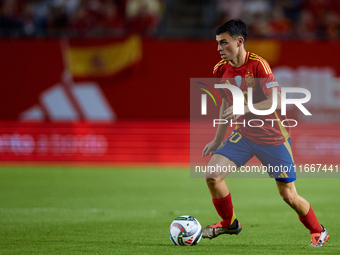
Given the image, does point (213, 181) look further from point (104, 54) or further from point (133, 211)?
point (104, 54)

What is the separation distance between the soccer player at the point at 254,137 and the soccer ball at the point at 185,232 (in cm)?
41

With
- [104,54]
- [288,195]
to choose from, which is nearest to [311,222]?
[288,195]

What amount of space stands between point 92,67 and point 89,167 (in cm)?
267

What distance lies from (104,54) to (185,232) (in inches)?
413

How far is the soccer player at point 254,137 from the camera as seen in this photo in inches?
255

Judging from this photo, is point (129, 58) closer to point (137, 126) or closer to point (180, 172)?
point (137, 126)

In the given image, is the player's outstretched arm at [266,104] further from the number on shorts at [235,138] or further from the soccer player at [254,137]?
the number on shorts at [235,138]

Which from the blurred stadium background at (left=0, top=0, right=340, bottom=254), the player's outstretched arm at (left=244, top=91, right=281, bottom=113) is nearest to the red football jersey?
the player's outstretched arm at (left=244, top=91, right=281, bottom=113)

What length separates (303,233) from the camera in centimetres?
761

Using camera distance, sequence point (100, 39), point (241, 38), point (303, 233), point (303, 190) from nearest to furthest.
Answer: point (241, 38), point (303, 233), point (303, 190), point (100, 39)

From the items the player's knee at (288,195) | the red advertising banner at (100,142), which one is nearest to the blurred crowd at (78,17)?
the red advertising banner at (100,142)

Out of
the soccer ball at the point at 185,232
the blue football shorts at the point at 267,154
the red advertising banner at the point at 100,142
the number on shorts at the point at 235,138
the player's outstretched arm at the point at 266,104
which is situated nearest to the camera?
the player's outstretched arm at the point at 266,104

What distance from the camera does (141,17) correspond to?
1719 cm

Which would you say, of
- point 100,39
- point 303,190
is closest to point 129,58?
point 100,39
